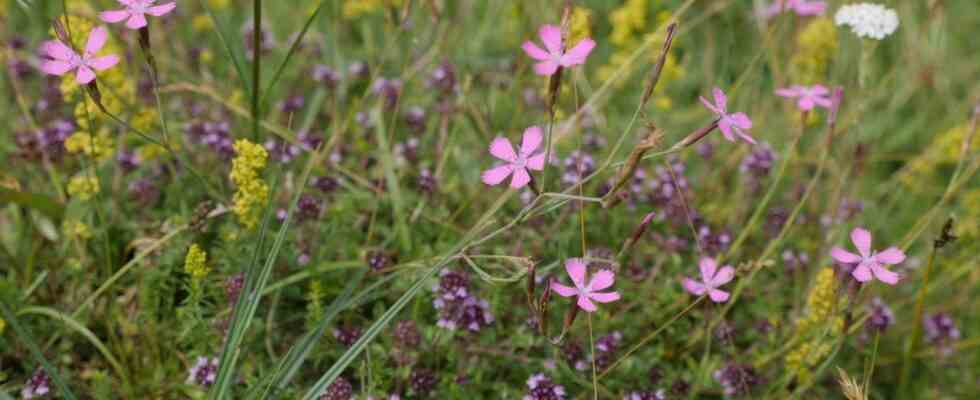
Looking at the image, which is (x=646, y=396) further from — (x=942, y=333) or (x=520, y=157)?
(x=942, y=333)


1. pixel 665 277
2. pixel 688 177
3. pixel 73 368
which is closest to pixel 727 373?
pixel 665 277

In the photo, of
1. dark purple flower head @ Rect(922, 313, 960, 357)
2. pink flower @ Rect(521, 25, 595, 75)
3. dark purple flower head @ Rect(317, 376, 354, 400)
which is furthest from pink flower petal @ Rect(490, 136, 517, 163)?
dark purple flower head @ Rect(922, 313, 960, 357)

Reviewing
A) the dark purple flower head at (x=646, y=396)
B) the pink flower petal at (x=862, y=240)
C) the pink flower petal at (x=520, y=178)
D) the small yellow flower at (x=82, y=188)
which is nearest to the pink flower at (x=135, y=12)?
the small yellow flower at (x=82, y=188)

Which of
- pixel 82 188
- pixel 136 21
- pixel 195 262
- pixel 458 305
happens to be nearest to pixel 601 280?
pixel 458 305

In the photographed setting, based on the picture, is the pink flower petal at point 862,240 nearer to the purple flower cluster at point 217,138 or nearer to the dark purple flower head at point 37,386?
the purple flower cluster at point 217,138

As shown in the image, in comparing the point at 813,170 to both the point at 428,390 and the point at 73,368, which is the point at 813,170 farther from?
the point at 73,368

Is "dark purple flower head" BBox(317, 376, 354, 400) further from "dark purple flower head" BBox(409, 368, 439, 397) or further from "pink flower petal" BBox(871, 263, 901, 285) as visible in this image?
"pink flower petal" BBox(871, 263, 901, 285)
